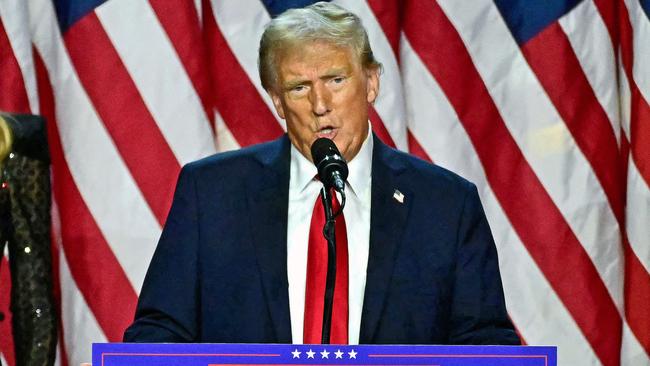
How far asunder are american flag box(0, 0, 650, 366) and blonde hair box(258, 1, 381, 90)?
1014mm

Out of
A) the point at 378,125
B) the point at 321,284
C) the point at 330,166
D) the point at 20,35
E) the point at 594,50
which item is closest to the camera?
the point at 330,166

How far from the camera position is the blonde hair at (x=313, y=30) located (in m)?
2.22

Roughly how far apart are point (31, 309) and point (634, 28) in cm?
178

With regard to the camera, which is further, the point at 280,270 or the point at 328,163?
the point at 280,270

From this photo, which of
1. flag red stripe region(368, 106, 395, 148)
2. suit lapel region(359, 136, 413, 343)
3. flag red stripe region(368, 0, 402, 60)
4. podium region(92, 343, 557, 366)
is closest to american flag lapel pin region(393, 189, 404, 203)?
suit lapel region(359, 136, 413, 343)

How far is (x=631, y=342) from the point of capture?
3.34 m

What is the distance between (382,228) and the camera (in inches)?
86.4

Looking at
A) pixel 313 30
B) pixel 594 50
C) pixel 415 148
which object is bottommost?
pixel 313 30

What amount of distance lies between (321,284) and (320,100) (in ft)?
1.12

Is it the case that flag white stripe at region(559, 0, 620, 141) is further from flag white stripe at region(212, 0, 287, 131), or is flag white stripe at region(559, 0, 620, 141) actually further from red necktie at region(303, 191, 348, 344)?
red necktie at region(303, 191, 348, 344)

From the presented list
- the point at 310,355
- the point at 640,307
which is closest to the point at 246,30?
the point at 640,307

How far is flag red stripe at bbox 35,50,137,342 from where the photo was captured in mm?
3189

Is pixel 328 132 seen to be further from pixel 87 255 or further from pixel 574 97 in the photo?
pixel 574 97

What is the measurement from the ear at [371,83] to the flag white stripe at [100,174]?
105 centimetres
